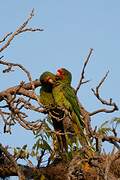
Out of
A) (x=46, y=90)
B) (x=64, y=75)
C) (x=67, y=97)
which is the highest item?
(x=64, y=75)

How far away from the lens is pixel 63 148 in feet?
19.2

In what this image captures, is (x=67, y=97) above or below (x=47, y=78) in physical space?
below

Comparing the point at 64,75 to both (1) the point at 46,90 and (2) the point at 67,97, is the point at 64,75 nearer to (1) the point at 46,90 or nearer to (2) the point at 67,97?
(1) the point at 46,90

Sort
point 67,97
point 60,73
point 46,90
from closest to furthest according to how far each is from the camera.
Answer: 1. point 67,97
2. point 46,90
3. point 60,73

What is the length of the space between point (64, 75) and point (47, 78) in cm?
48

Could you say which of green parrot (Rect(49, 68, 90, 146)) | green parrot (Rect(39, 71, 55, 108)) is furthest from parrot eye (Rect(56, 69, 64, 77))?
green parrot (Rect(39, 71, 55, 108))

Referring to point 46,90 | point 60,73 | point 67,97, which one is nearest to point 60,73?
point 60,73

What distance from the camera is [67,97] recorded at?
6.51 meters

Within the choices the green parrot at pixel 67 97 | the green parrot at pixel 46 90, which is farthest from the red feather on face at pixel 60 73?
the green parrot at pixel 46 90

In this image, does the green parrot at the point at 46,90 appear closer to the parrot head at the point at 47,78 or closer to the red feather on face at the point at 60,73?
the parrot head at the point at 47,78

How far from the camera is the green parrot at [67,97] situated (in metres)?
6.10

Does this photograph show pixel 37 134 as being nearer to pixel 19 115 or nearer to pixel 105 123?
pixel 19 115

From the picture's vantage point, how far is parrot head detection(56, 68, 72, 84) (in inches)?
272

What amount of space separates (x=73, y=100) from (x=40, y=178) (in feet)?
4.10
